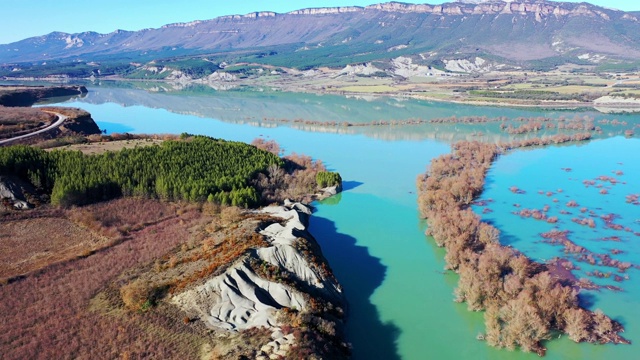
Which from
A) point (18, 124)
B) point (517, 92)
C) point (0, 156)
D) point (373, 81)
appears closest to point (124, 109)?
point (18, 124)

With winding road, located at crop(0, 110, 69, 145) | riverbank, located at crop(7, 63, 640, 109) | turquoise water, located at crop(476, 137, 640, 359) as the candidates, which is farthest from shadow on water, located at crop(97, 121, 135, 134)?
riverbank, located at crop(7, 63, 640, 109)

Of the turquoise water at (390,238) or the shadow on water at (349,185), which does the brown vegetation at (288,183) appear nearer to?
the turquoise water at (390,238)

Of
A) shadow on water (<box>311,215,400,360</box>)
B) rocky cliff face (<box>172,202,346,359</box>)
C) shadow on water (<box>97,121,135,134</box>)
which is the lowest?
shadow on water (<box>311,215,400,360</box>)

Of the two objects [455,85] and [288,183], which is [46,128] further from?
[455,85]

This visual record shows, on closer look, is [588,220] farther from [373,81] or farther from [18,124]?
[373,81]

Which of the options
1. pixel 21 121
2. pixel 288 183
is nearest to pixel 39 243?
pixel 288 183

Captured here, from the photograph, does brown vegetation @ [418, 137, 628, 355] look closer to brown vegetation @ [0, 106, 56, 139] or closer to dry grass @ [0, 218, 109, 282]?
dry grass @ [0, 218, 109, 282]
